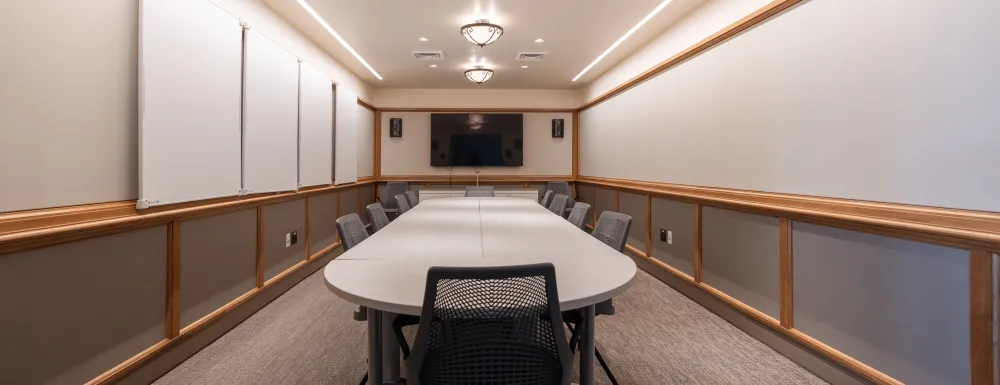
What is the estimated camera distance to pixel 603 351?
2691mm

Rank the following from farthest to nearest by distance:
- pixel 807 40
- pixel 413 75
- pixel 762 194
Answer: pixel 413 75
pixel 762 194
pixel 807 40

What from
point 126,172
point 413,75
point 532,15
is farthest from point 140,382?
point 413,75

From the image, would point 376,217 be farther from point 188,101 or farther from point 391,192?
point 391,192

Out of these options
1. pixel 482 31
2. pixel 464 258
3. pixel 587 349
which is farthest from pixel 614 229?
pixel 482 31

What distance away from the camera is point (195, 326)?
8.79ft

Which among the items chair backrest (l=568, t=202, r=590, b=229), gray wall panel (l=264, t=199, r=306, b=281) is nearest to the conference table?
chair backrest (l=568, t=202, r=590, b=229)

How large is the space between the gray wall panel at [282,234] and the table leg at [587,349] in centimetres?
312

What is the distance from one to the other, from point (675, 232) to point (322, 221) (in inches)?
164

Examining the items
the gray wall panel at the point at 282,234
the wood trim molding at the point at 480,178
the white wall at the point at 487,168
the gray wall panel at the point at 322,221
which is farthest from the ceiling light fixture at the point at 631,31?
the gray wall panel at the point at 282,234

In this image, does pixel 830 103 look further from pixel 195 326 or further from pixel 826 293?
pixel 195 326

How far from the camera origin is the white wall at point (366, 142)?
696 centimetres

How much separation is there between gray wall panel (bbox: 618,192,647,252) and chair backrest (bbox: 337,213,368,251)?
3.33 meters

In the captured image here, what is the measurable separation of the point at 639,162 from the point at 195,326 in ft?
15.4

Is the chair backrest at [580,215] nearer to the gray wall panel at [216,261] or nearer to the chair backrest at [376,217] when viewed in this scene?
the chair backrest at [376,217]
